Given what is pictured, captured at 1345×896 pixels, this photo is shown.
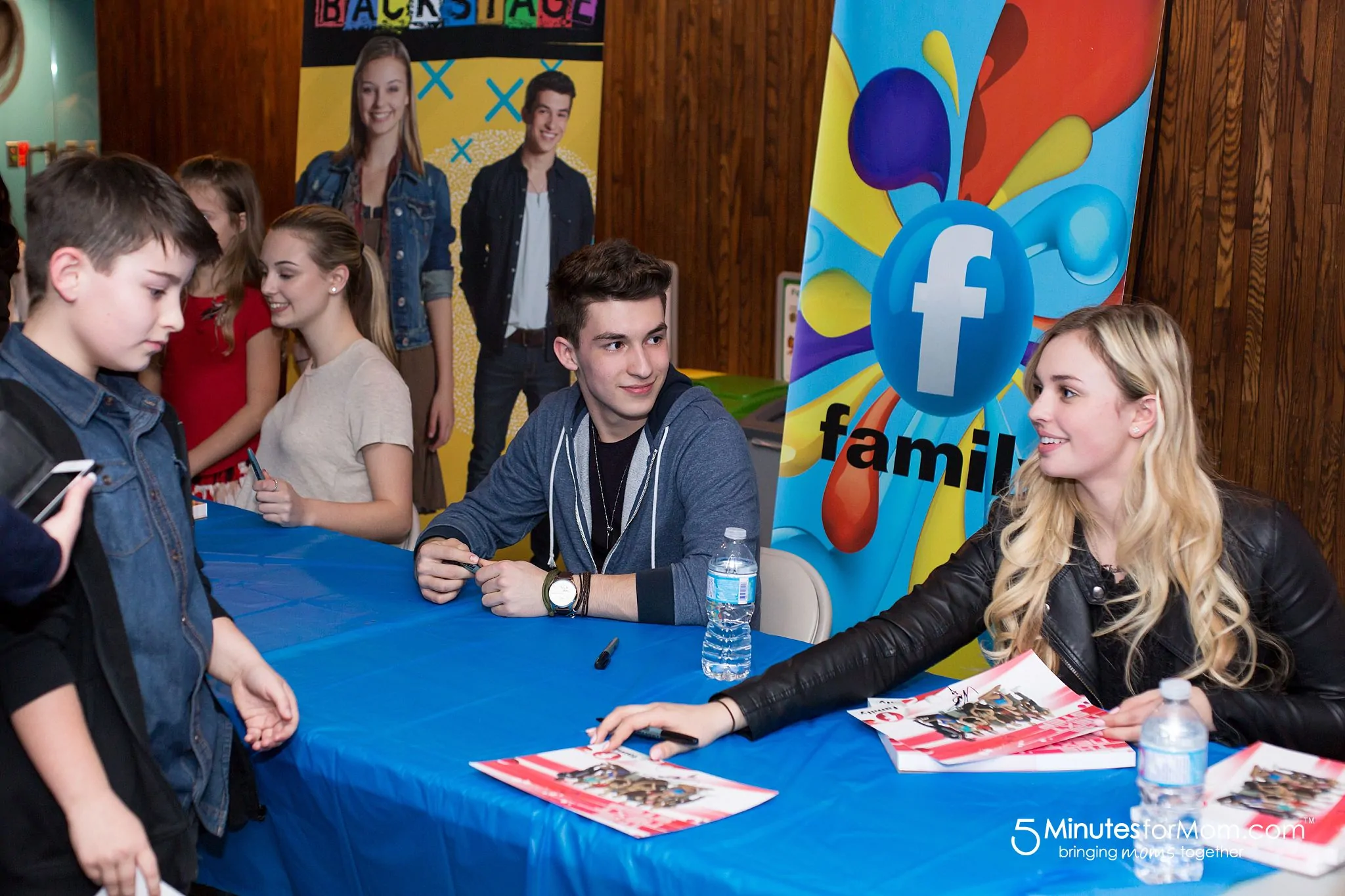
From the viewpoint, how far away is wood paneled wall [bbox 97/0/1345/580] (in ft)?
11.0

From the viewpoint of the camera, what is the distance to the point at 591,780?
Answer: 4.73 feet

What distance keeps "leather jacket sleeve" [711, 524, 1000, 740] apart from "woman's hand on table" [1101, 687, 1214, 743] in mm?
311

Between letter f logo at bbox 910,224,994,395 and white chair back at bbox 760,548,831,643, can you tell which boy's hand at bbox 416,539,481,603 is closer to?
white chair back at bbox 760,548,831,643

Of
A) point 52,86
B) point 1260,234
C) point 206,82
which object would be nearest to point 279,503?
point 1260,234

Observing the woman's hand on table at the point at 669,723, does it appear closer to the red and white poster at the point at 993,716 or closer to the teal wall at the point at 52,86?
the red and white poster at the point at 993,716

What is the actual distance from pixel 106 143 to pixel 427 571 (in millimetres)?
5665

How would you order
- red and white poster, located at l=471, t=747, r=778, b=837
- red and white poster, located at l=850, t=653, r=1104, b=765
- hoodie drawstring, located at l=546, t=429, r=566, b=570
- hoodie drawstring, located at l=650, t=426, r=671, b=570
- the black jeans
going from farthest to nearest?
the black jeans → hoodie drawstring, located at l=546, t=429, r=566, b=570 → hoodie drawstring, located at l=650, t=426, r=671, b=570 → red and white poster, located at l=850, t=653, r=1104, b=765 → red and white poster, located at l=471, t=747, r=778, b=837

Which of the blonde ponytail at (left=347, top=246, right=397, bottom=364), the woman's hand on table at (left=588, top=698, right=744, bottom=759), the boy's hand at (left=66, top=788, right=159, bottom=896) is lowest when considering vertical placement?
the boy's hand at (left=66, top=788, right=159, bottom=896)

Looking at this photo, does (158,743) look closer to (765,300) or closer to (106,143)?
(765,300)

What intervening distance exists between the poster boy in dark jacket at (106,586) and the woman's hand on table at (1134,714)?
3.79 ft

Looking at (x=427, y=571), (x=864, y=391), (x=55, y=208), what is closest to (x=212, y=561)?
(x=427, y=571)

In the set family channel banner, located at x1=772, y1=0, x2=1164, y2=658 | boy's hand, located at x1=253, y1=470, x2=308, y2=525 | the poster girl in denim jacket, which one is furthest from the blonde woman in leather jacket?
the poster girl in denim jacket

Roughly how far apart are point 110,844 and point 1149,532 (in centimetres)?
142

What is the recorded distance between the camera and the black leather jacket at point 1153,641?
1657 mm
